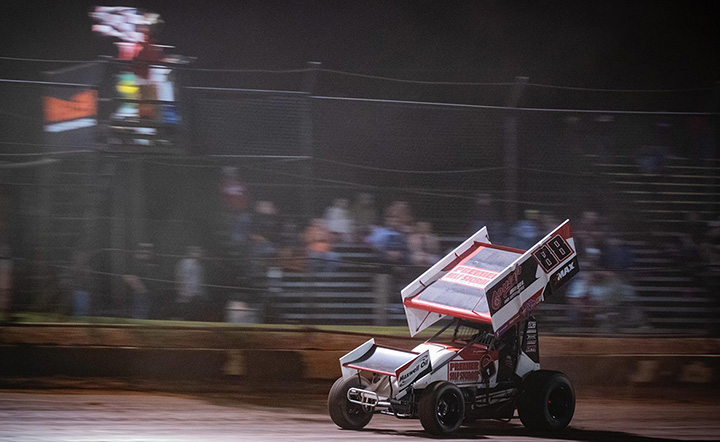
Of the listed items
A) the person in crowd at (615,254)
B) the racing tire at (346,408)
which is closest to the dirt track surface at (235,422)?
the racing tire at (346,408)

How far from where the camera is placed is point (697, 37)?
19.6 meters

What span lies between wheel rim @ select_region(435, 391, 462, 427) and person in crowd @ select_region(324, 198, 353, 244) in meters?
4.12

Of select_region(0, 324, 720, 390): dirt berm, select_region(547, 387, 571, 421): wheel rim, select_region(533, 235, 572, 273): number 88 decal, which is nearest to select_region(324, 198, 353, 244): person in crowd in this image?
select_region(0, 324, 720, 390): dirt berm

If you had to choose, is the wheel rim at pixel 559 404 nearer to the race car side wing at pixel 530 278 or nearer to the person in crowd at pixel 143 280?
the race car side wing at pixel 530 278

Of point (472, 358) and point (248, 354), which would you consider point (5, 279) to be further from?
point (472, 358)

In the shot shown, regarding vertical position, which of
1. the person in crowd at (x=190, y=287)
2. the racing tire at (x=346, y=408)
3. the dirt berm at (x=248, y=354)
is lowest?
the dirt berm at (x=248, y=354)

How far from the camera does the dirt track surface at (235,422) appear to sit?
26.2ft

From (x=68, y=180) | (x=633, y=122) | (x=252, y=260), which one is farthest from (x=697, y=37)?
(x=68, y=180)

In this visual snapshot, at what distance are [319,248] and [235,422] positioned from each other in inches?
126

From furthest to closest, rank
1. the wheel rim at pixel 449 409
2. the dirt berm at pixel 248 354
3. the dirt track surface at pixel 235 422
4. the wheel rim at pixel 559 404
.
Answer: the dirt berm at pixel 248 354 < the wheel rim at pixel 559 404 < the dirt track surface at pixel 235 422 < the wheel rim at pixel 449 409

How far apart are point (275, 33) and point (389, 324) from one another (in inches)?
391

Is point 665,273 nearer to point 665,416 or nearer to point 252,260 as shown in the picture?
point 665,416

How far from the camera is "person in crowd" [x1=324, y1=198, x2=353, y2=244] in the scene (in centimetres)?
1169

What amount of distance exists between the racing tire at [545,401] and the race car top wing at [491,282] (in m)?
0.64
